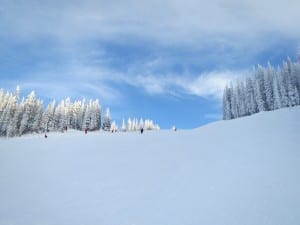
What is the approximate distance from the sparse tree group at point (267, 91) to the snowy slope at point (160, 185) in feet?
137

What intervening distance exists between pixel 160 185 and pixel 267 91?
61.1m

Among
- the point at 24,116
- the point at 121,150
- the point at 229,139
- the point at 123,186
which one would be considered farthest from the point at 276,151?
the point at 24,116

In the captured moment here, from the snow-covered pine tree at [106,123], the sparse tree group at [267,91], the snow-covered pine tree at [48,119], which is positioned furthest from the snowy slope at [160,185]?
the snow-covered pine tree at [106,123]

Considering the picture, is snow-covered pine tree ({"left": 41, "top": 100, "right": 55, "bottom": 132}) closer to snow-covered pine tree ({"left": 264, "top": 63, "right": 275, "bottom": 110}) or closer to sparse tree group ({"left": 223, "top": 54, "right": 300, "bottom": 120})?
sparse tree group ({"left": 223, "top": 54, "right": 300, "bottom": 120})

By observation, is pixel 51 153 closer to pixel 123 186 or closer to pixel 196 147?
pixel 123 186

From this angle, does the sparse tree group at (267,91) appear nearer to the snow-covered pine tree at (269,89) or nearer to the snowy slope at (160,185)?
the snow-covered pine tree at (269,89)

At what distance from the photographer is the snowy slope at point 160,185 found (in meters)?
10.5

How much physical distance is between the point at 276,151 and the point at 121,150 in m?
14.1

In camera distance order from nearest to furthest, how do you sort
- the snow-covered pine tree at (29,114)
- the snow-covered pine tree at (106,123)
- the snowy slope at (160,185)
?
1. the snowy slope at (160,185)
2. the snow-covered pine tree at (29,114)
3. the snow-covered pine tree at (106,123)

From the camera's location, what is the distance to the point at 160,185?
14.1 meters

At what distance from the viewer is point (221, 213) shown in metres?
10.3

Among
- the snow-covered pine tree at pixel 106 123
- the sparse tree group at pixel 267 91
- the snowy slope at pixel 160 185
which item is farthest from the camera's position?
the snow-covered pine tree at pixel 106 123

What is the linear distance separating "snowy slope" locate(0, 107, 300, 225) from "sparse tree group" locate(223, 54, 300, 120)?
41642 millimetres

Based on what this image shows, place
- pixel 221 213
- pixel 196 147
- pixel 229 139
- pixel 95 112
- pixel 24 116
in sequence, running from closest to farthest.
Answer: pixel 221 213
pixel 196 147
pixel 229 139
pixel 24 116
pixel 95 112
